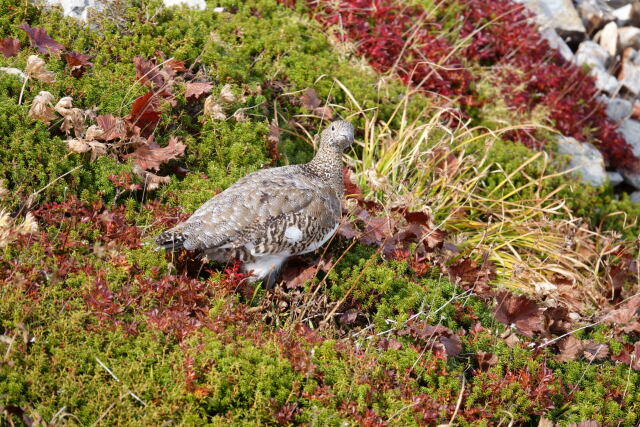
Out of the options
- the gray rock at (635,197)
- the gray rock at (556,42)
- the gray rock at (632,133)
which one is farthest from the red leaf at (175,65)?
the gray rock at (632,133)

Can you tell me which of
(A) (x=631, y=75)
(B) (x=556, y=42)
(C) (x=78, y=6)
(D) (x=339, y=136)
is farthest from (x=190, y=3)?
(A) (x=631, y=75)

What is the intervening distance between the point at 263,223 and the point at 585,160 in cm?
517

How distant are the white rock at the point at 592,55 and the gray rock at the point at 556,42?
0.57 feet

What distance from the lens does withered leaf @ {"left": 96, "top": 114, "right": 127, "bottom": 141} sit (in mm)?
5031

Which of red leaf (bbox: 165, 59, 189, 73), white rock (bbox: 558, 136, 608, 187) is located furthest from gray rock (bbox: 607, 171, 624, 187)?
red leaf (bbox: 165, 59, 189, 73)

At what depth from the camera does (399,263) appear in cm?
495

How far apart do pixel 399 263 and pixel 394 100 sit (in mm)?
2862

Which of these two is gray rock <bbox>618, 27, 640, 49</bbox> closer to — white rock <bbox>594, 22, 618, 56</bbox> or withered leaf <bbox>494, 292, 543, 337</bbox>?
white rock <bbox>594, 22, 618, 56</bbox>

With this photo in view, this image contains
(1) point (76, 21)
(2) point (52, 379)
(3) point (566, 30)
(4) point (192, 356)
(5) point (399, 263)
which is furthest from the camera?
(3) point (566, 30)

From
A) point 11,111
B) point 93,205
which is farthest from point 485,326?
point 11,111

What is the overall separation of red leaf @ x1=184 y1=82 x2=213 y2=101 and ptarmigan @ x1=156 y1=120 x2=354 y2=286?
121cm

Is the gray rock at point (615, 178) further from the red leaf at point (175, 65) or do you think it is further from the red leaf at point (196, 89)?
the red leaf at point (175, 65)

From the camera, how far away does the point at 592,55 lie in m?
9.86

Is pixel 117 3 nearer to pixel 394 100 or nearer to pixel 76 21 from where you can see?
pixel 76 21
